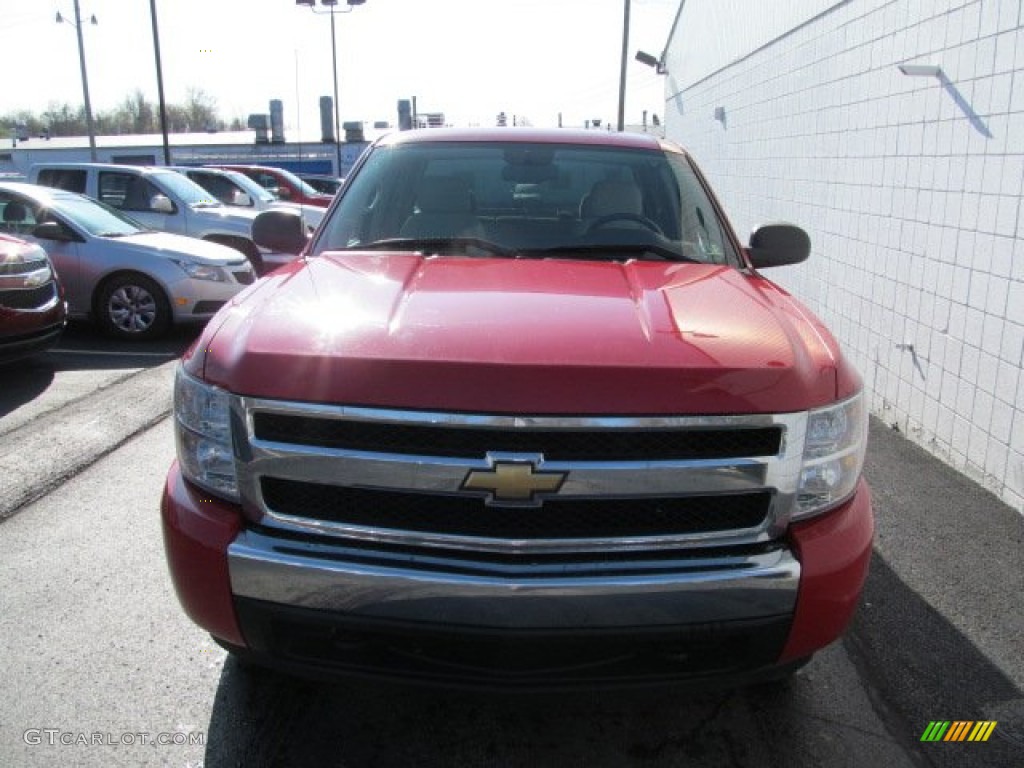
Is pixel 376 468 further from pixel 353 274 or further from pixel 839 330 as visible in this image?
pixel 839 330

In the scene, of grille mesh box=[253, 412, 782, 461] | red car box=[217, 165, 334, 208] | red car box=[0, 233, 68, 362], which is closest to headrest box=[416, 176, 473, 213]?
grille mesh box=[253, 412, 782, 461]

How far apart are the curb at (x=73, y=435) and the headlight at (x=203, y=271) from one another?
1859 millimetres

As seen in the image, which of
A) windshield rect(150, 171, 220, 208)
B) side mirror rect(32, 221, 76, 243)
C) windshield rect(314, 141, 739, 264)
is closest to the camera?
windshield rect(314, 141, 739, 264)

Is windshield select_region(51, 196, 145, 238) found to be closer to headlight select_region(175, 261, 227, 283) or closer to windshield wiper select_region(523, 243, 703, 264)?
headlight select_region(175, 261, 227, 283)

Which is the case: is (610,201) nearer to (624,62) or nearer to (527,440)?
(527,440)

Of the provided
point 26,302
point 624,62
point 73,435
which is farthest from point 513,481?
point 624,62

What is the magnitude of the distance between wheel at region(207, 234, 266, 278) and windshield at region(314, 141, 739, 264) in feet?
25.8

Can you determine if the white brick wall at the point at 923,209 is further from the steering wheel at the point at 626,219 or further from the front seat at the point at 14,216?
the front seat at the point at 14,216

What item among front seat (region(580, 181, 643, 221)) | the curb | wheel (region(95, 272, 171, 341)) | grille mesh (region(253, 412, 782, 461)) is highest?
front seat (region(580, 181, 643, 221))

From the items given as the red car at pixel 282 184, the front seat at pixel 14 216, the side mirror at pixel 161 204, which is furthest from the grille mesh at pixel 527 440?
the red car at pixel 282 184

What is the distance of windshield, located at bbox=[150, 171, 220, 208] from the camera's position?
11250 millimetres

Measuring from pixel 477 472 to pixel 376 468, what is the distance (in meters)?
0.25

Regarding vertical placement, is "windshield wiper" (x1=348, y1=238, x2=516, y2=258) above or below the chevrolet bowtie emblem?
above

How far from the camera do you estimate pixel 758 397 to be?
212cm
